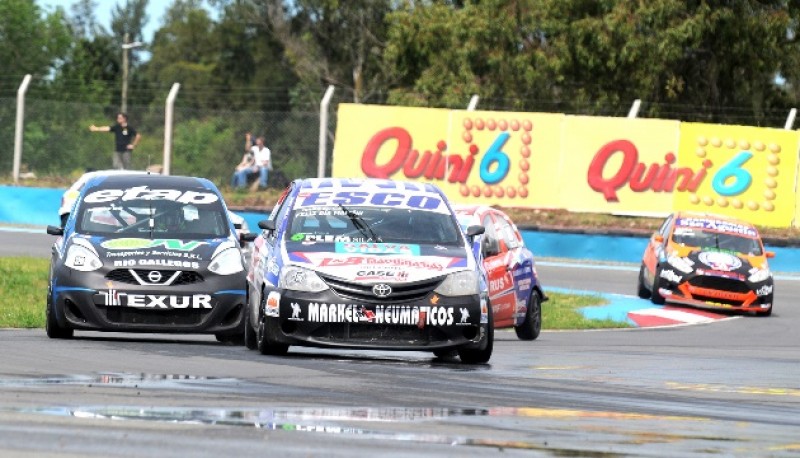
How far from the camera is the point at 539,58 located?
4697 cm

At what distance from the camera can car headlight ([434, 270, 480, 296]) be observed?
1408cm

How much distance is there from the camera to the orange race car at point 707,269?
25828 mm

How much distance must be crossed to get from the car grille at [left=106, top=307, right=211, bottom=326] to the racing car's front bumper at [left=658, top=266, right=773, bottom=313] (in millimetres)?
11685

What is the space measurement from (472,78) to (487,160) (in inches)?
593

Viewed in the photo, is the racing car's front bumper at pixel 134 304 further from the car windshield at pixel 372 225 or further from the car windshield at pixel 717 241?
the car windshield at pixel 717 241

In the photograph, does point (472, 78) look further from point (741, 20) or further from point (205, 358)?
point (205, 358)

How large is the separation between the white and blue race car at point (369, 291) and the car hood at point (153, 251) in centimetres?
87

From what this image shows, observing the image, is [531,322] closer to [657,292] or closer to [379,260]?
[379,260]

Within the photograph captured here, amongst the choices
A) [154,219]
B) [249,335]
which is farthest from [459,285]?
[154,219]

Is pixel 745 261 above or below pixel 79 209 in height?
below

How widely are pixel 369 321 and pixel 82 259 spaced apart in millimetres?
2860

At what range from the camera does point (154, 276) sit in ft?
50.7

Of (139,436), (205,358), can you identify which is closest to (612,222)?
(205,358)

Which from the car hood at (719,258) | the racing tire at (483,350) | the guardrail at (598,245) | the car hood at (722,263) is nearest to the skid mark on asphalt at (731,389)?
the racing tire at (483,350)
